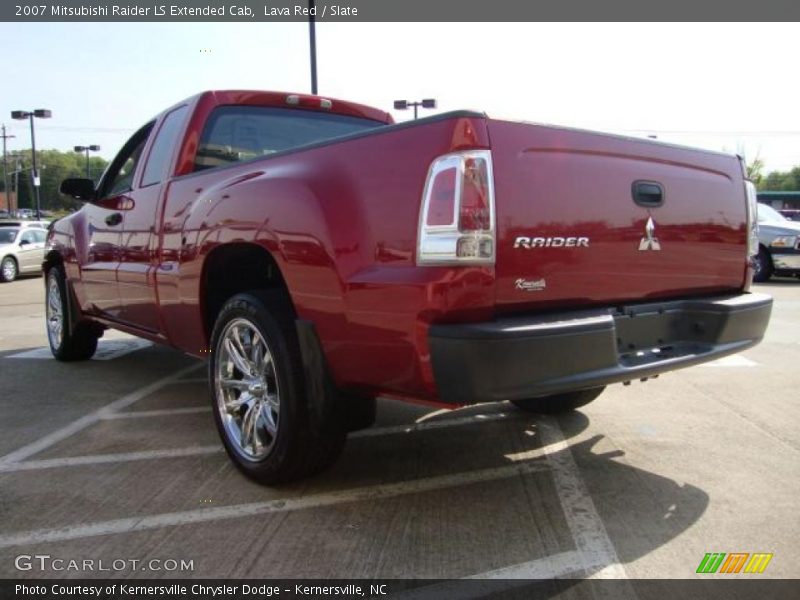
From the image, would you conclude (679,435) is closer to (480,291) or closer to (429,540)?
(429,540)

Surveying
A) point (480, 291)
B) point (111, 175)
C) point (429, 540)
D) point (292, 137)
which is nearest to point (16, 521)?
point (429, 540)

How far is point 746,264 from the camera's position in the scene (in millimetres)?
3609

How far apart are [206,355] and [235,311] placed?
2.26ft

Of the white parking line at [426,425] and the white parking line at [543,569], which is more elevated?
the white parking line at [426,425]

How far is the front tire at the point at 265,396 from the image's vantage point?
119 inches

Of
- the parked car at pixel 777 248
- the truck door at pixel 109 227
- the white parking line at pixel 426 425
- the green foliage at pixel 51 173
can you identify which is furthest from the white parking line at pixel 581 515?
the green foliage at pixel 51 173

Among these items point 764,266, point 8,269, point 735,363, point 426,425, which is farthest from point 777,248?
point 8,269

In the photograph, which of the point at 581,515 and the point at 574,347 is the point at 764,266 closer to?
the point at 581,515

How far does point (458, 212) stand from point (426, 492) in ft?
4.85

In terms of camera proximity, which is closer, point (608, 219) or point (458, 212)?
point (458, 212)

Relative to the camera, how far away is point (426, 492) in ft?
10.7

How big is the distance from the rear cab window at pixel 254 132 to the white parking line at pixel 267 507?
7.03ft

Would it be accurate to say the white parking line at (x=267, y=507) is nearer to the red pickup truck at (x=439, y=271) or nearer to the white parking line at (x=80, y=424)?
the red pickup truck at (x=439, y=271)

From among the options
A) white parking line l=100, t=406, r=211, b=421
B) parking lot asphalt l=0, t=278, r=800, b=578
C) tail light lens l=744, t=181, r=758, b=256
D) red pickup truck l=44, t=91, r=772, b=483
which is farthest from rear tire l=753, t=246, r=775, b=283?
white parking line l=100, t=406, r=211, b=421
